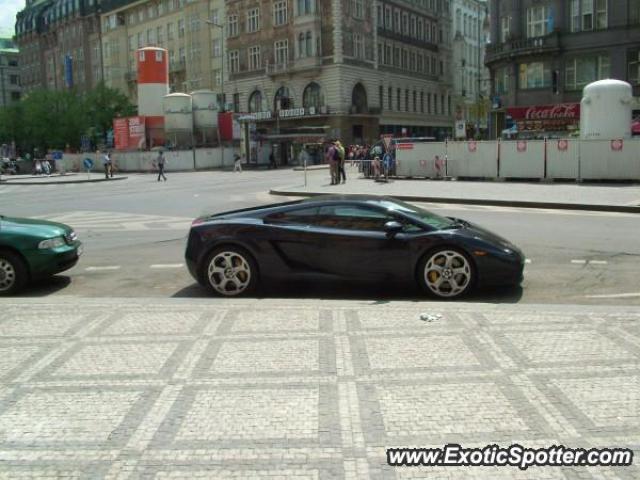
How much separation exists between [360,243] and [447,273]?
1.09 m

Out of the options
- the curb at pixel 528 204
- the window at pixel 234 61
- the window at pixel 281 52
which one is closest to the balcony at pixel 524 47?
the window at pixel 281 52

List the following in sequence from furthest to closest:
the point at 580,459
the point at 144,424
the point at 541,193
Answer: the point at 541,193, the point at 144,424, the point at 580,459

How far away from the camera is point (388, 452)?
140 inches

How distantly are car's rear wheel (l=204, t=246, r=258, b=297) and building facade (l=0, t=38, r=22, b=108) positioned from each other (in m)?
143

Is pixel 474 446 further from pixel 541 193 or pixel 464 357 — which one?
pixel 541 193

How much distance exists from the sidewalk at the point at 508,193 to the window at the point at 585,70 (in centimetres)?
2626

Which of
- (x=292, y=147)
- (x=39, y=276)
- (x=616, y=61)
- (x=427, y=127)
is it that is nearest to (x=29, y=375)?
(x=39, y=276)

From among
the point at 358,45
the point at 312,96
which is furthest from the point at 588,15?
the point at 312,96

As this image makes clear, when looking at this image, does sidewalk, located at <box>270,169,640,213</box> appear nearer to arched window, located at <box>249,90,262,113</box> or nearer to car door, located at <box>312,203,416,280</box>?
car door, located at <box>312,203,416,280</box>

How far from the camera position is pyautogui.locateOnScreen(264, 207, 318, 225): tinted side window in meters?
8.39

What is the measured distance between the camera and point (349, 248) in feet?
26.6

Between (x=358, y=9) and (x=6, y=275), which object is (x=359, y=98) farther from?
(x=6, y=275)

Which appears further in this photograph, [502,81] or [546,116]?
[502,81]

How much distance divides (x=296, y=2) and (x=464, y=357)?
224ft
